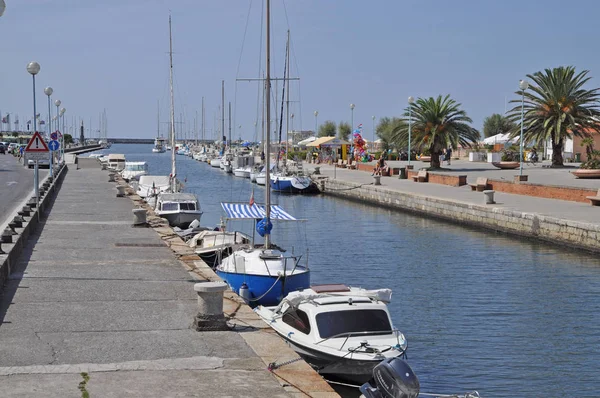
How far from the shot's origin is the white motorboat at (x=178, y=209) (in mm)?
36875

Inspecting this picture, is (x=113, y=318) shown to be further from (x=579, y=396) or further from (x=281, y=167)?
(x=281, y=167)

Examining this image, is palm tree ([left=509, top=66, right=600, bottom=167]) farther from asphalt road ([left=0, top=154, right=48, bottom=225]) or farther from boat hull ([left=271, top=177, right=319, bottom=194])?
asphalt road ([left=0, top=154, right=48, bottom=225])

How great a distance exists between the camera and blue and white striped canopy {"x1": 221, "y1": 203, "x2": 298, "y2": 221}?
77.8 ft

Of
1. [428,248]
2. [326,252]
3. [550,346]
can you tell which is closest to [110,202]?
[326,252]

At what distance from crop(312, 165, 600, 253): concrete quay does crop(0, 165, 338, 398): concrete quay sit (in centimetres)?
1556

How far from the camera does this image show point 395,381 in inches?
366

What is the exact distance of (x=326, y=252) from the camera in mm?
32156

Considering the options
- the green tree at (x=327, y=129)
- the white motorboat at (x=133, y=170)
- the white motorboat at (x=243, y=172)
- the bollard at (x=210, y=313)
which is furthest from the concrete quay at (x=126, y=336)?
the green tree at (x=327, y=129)

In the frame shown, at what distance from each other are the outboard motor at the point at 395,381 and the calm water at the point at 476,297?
5475mm

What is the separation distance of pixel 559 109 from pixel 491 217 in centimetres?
2578

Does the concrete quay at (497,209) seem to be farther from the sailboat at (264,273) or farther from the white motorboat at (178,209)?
the sailboat at (264,273)

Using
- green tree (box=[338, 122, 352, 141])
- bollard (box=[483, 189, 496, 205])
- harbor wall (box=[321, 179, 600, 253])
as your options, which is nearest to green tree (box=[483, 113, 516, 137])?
green tree (box=[338, 122, 352, 141])

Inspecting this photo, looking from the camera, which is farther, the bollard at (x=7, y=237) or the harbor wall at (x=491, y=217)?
the harbor wall at (x=491, y=217)

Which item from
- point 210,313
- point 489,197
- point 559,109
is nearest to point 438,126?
point 559,109
